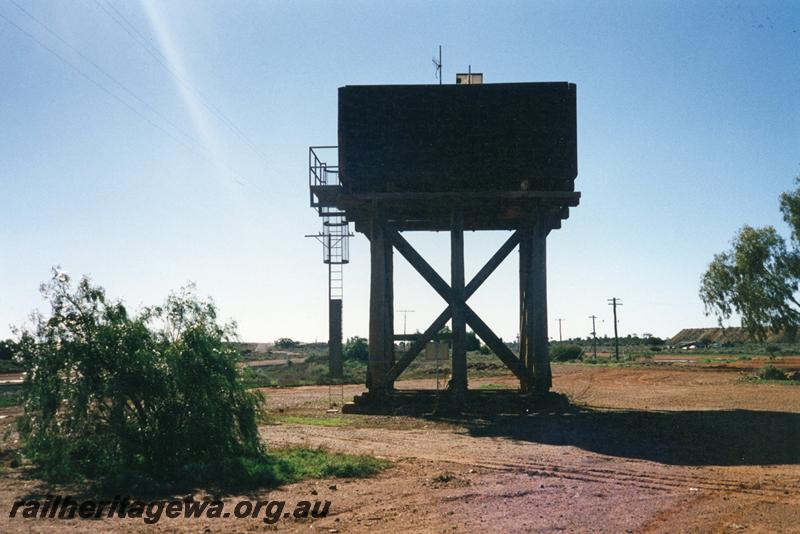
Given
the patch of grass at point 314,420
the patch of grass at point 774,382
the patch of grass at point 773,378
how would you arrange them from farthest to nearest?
the patch of grass at point 773,378
the patch of grass at point 774,382
the patch of grass at point 314,420

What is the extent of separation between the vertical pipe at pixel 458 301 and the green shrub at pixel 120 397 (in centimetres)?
839

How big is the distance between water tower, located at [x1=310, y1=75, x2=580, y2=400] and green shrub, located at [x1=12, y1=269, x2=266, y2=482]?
828 centimetres

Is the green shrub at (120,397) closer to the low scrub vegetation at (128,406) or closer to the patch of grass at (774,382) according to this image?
the low scrub vegetation at (128,406)

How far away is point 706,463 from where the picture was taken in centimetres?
1048

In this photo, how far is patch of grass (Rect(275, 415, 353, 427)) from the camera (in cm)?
1631

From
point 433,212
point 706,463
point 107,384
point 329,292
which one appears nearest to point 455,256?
point 433,212

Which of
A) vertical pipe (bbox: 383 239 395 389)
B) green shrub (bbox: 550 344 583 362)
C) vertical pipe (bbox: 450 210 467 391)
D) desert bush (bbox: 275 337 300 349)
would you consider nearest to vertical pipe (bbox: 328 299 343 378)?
vertical pipe (bbox: 383 239 395 389)

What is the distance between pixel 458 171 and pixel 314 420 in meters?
7.50

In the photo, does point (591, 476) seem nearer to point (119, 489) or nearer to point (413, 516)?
point (413, 516)

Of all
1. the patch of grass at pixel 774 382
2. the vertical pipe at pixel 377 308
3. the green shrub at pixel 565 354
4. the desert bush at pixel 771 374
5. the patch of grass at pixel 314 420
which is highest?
the vertical pipe at pixel 377 308

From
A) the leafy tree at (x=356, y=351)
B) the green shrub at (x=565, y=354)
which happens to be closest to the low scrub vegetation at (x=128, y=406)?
the leafy tree at (x=356, y=351)

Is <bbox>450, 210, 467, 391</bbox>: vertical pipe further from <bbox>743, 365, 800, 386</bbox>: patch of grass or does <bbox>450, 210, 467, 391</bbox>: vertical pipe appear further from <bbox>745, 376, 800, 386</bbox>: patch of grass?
<bbox>743, 365, 800, 386</bbox>: patch of grass

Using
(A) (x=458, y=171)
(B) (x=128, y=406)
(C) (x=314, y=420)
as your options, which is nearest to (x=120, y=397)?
(B) (x=128, y=406)

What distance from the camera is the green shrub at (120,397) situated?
32.2ft
